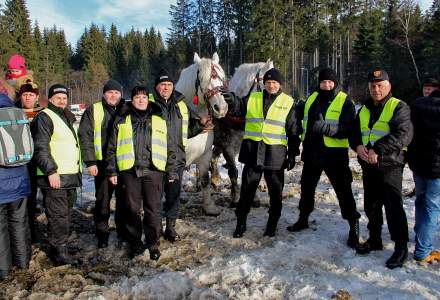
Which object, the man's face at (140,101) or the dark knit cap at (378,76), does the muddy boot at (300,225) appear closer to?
the dark knit cap at (378,76)

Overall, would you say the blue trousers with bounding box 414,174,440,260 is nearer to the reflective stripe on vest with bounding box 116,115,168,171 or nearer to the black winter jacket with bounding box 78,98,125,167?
the reflective stripe on vest with bounding box 116,115,168,171

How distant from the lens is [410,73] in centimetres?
2777

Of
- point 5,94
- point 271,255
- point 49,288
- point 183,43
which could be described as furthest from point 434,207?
point 183,43

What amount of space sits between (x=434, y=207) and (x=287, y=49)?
33.2 metres

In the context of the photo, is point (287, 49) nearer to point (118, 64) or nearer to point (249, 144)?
point (249, 144)

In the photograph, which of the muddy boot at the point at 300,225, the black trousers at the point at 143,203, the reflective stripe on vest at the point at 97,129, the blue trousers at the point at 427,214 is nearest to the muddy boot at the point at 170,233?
the black trousers at the point at 143,203

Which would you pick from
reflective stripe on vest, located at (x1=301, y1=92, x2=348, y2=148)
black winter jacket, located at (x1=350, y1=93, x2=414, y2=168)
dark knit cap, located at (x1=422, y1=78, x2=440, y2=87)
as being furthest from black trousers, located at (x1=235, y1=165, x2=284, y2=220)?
dark knit cap, located at (x1=422, y1=78, x2=440, y2=87)

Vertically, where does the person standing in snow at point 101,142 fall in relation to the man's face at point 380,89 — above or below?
below

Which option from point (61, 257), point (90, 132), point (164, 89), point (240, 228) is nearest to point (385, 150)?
point (240, 228)

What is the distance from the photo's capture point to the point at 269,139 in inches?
174

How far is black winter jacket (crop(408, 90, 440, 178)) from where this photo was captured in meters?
3.65

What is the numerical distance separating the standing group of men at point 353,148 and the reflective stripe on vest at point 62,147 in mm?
1909

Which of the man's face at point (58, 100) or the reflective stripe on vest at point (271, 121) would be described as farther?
the reflective stripe on vest at point (271, 121)

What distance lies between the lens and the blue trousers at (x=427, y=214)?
12.2 feet
